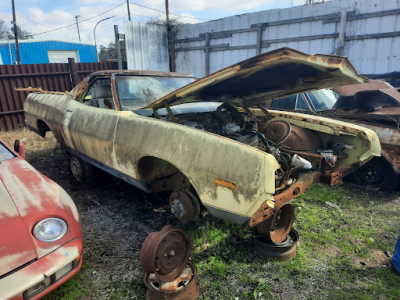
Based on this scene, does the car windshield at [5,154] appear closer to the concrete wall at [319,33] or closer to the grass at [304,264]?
the grass at [304,264]

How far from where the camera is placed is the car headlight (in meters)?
1.91

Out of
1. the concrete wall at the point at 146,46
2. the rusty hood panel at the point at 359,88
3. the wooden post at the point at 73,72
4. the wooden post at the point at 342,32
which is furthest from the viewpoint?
the concrete wall at the point at 146,46

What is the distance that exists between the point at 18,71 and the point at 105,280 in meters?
8.17

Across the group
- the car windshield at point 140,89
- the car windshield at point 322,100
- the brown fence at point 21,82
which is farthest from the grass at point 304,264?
the brown fence at point 21,82

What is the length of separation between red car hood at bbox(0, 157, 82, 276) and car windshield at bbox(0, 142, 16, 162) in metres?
0.14

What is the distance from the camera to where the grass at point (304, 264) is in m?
2.22

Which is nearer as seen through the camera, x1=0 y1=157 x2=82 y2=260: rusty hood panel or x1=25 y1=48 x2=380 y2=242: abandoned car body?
x1=0 y1=157 x2=82 y2=260: rusty hood panel

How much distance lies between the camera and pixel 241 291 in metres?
2.22

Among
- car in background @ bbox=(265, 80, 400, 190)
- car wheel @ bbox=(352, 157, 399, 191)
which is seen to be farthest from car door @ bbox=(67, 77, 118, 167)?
car wheel @ bbox=(352, 157, 399, 191)

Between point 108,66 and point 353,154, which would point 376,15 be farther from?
point 108,66

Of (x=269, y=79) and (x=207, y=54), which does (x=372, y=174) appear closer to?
(x=269, y=79)

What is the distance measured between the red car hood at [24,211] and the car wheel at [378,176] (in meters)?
4.15

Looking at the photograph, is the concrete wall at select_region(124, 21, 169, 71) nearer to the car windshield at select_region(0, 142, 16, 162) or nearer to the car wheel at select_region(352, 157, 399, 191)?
the car windshield at select_region(0, 142, 16, 162)

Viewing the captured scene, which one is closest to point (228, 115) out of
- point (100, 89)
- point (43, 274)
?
point (100, 89)
